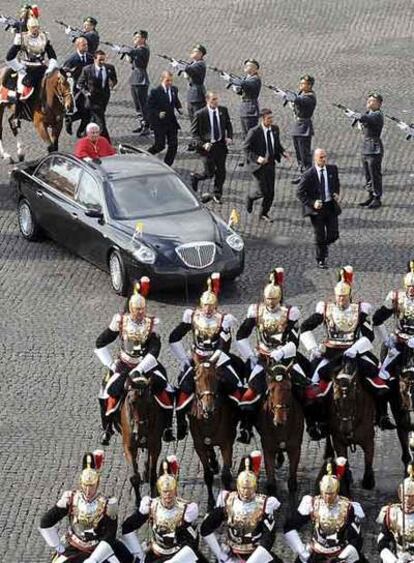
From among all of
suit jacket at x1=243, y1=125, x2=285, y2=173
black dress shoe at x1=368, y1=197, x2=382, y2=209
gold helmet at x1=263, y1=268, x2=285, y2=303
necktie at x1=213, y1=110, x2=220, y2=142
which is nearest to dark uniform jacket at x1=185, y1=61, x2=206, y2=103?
necktie at x1=213, y1=110, x2=220, y2=142

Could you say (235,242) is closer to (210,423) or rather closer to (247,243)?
(247,243)

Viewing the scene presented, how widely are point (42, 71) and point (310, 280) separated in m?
7.20

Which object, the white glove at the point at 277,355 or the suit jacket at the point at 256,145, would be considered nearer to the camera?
the white glove at the point at 277,355

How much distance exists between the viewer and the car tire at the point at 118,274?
2628 cm

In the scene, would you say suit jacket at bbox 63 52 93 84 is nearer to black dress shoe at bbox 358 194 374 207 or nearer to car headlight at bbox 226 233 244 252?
black dress shoe at bbox 358 194 374 207

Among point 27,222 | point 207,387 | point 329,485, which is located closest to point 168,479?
point 329,485

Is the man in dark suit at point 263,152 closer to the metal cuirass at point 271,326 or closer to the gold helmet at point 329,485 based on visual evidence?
the metal cuirass at point 271,326

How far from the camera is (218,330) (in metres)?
20.4

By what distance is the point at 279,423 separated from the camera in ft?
63.8

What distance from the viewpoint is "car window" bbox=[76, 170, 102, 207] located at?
89.5 feet

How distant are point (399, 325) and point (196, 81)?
12.7 m

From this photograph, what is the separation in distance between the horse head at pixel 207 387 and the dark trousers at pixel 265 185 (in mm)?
9802

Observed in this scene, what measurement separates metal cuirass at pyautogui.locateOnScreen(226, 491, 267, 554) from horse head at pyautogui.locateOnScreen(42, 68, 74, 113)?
46.2 ft

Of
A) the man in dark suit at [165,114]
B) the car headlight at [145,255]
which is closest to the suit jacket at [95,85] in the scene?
the man in dark suit at [165,114]
